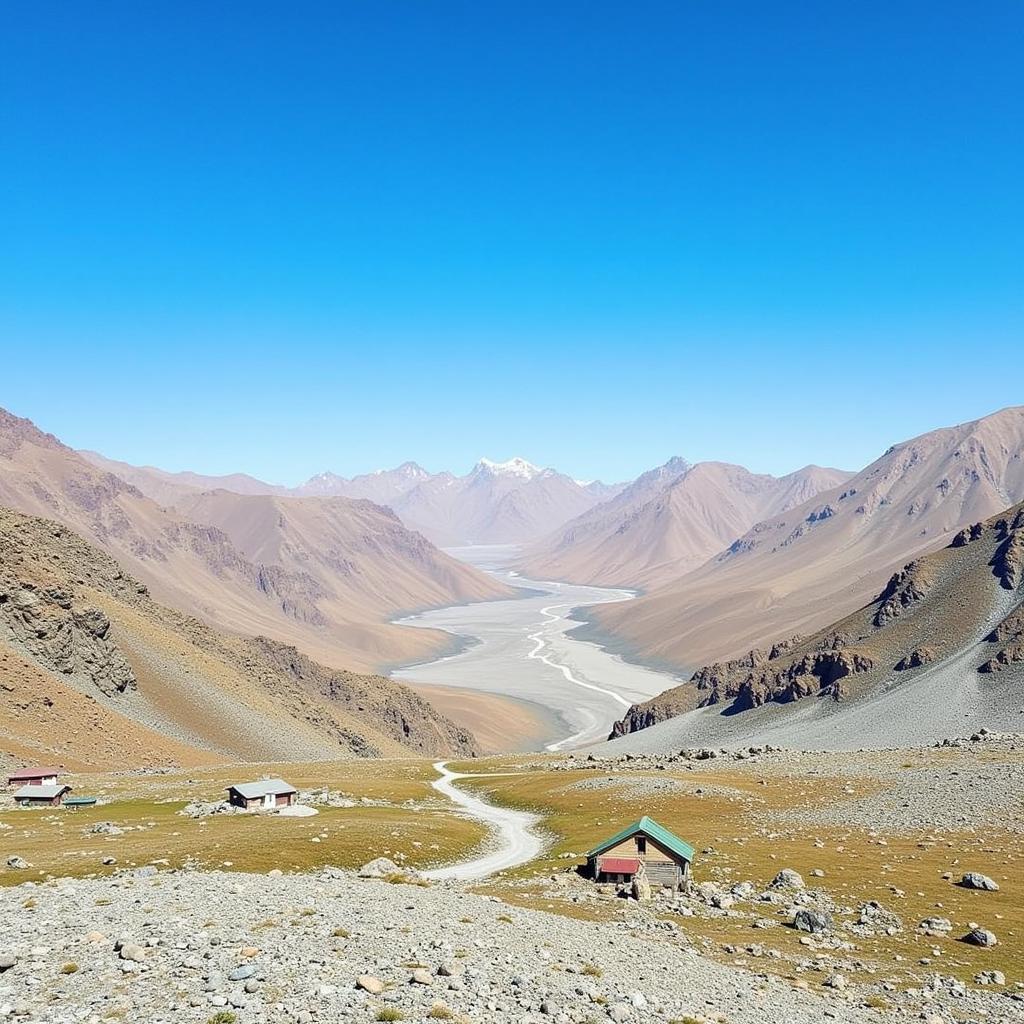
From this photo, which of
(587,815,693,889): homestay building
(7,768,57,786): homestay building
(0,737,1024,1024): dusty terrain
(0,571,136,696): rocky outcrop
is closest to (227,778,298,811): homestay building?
(0,737,1024,1024): dusty terrain

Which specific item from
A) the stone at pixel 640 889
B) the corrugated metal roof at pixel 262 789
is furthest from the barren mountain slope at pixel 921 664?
the stone at pixel 640 889

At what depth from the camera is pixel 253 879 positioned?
45.6 metres

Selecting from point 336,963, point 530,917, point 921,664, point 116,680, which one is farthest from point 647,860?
point 921,664

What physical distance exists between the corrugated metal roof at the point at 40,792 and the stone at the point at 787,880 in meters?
69.4

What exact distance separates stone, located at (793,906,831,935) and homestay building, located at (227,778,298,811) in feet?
184

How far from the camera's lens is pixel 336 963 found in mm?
29516

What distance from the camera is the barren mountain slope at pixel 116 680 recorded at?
399 feet

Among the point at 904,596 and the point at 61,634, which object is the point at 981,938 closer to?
the point at 61,634

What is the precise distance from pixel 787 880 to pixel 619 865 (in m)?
10.5

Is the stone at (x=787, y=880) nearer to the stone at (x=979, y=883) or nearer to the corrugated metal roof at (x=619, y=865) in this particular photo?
the corrugated metal roof at (x=619, y=865)

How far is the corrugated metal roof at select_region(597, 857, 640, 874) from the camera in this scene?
5453cm

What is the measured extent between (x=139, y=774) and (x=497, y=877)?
72.1 meters

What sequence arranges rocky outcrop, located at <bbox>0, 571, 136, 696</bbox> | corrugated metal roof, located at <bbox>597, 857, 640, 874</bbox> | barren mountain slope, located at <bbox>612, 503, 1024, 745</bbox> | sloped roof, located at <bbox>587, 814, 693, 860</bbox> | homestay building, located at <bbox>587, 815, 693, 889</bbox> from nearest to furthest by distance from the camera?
corrugated metal roof, located at <bbox>597, 857, 640, 874</bbox> → homestay building, located at <bbox>587, 815, 693, 889</bbox> → sloped roof, located at <bbox>587, 814, 693, 860</bbox> → rocky outcrop, located at <bbox>0, 571, 136, 696</bbox> → barren mountain slope, located at <bbox>612, 503, 1024, 745</bbox>

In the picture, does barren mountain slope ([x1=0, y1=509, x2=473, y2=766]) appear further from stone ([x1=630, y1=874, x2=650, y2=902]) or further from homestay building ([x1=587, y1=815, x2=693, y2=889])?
stone ([x1=630, y1=874, x2=650, y2=902])
